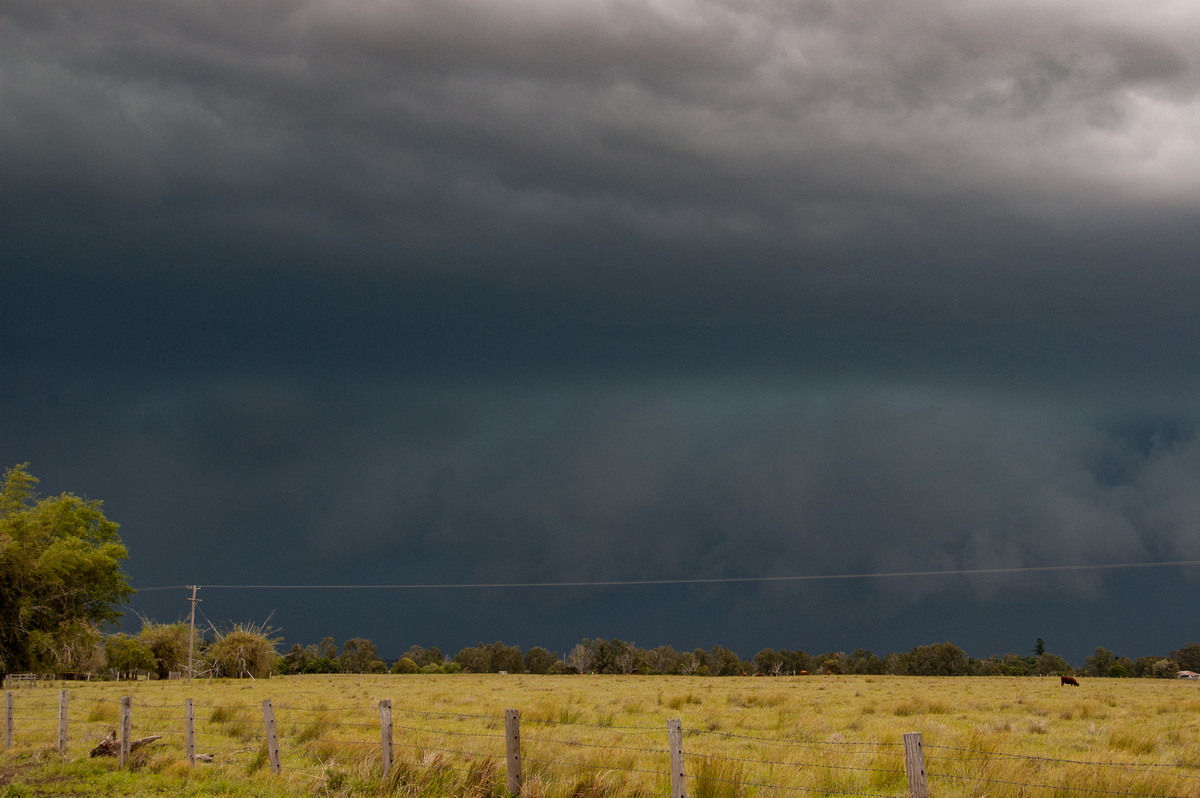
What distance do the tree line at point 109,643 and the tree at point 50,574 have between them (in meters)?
0.07

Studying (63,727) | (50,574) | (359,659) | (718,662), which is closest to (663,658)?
(718,662)

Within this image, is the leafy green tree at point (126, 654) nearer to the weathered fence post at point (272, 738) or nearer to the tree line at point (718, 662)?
the tree line at point (718, 662)

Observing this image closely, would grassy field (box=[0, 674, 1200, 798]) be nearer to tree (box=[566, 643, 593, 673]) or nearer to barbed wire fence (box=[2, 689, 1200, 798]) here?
barbed wire fence (box=[2, 689, 1200, 798])

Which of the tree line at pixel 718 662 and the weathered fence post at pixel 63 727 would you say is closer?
the weathered fence post at pixel 63 727

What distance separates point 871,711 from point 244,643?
60091mm

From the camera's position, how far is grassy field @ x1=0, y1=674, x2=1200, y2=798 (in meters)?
13.6

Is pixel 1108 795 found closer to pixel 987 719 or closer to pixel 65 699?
pixel 987 719

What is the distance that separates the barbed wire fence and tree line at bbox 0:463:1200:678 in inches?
1572

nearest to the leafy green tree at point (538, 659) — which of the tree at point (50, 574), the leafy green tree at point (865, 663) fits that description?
the leafy green tree at point (865, 663)

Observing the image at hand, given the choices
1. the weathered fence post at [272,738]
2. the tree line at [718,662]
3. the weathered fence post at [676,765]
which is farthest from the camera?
the tree line at [718,662]

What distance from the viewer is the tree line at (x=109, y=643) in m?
55.7

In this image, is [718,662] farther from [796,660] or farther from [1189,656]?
[1189,656]

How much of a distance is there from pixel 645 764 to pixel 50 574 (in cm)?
5305

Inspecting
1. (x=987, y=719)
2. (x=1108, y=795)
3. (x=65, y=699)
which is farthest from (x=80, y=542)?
(x=1108, y=795)
